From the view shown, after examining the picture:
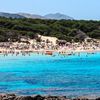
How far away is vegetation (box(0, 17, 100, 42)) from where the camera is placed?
11264 cm

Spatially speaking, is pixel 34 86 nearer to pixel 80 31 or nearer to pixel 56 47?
pixel 56 47

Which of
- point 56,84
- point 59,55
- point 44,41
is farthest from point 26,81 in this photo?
point 44,41

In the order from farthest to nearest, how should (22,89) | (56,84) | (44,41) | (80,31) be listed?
(80,31) → (44,41) → (56,84) → (22,89)

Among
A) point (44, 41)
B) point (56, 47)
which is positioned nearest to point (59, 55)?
point (56, 47)

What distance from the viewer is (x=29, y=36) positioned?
11131 cm

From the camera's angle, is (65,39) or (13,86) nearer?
(13,86)

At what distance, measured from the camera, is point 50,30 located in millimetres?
122688

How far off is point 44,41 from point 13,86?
65092 mm

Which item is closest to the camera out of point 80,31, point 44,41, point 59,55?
point 59,55

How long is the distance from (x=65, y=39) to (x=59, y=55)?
1800 centimetres

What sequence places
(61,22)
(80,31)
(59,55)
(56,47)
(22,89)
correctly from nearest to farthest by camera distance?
1. (22,89)
2. (59,55)
3. (56,47)
4. (80,31)
5. (61,22)

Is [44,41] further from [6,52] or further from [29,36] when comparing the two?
[6,52]

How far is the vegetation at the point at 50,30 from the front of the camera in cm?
11264

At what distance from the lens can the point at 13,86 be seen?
4506 cm
